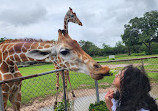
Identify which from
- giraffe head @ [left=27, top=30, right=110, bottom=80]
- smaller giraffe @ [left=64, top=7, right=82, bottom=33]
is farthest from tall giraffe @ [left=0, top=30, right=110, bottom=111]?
smaller giraffe @ [left=64, top=7, right=82, bottom=33]

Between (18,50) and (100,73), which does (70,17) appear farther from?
(100,73)

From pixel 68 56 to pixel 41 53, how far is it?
1.58ft

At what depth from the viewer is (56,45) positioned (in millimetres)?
2453

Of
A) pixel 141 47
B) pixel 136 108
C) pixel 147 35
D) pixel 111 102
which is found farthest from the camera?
pixel 141 47

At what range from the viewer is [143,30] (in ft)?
123

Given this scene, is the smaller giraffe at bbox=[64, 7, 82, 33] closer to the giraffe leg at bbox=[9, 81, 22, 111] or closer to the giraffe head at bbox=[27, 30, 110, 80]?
the giraffe head at bbox=[27, 30, 110, 80]

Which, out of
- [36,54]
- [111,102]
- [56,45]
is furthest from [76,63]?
[111,102]

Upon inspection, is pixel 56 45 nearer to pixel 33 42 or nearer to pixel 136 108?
pixel 33 42

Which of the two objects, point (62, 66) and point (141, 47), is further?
point (141, 47)

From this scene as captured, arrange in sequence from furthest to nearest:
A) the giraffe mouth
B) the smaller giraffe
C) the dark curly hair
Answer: the smaller giraffe → the giraffe mouth → the dark curly hair

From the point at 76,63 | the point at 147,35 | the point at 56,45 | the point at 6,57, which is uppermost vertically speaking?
the point at 147,35

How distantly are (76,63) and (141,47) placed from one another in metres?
50.9

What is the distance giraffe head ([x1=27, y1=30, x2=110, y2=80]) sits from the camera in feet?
7.50

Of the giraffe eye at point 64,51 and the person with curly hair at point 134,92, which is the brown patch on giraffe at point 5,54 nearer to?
the giraffe eye at point 64,51
